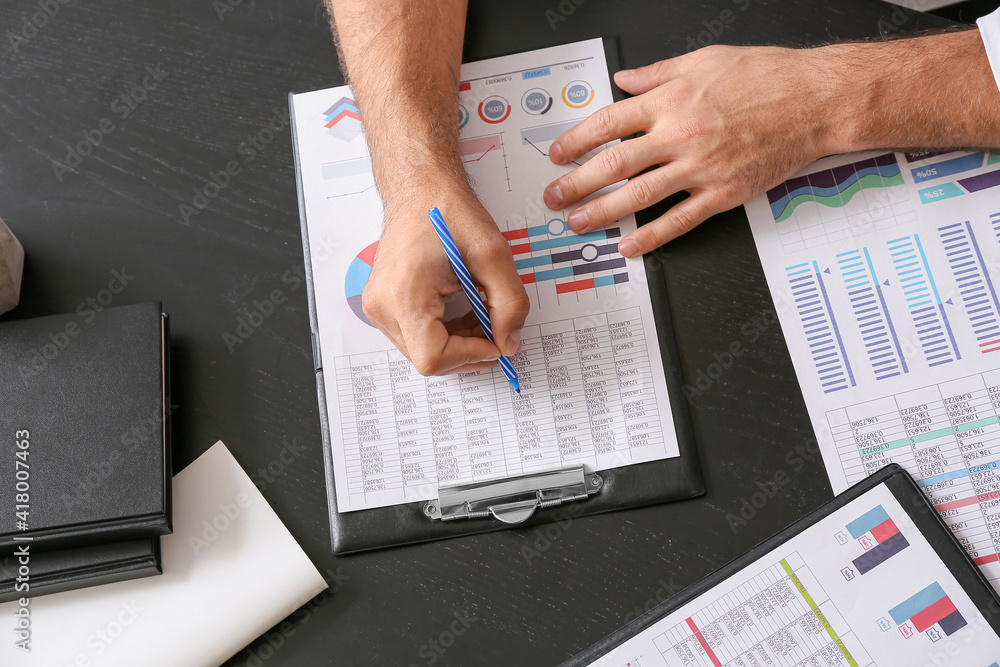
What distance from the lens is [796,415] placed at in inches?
26.5

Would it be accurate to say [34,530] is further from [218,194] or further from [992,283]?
[992,283]

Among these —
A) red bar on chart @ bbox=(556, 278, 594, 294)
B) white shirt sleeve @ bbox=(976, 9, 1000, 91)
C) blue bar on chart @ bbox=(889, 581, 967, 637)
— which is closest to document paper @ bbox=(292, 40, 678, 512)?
red bar on chart @ bbox=(556, 278, 594, 294)

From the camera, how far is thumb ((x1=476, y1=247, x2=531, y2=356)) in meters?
0.65

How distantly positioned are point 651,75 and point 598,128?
4.0 inches

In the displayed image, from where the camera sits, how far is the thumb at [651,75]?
0.76 m

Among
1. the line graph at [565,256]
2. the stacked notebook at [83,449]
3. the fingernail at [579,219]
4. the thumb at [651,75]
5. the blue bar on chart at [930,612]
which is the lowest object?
the blue bar on chart at [930,612]

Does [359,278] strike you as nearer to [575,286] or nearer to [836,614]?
[575,286]

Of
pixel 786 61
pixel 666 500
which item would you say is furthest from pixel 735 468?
pixel 786 61

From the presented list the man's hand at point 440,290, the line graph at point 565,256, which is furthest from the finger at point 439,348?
the line graph at point 565,256

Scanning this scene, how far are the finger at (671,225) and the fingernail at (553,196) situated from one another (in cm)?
9

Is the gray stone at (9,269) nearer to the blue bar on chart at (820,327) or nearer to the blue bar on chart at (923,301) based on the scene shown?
the blue bar on chart at (820,327)

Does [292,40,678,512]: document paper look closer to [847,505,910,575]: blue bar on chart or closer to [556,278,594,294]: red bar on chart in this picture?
[556,278,594,294]: red bar on chart

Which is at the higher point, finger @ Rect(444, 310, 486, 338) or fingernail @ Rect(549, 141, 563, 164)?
fingernail @ Rect(549, 141, 563, 164)

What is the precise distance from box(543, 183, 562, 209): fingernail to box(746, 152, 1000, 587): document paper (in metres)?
0.23
